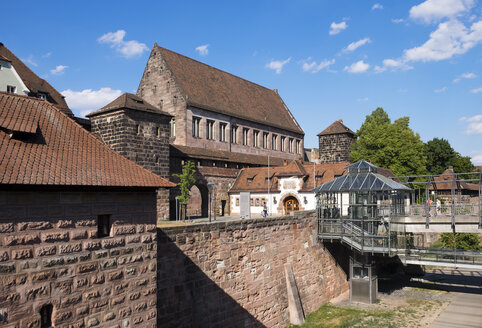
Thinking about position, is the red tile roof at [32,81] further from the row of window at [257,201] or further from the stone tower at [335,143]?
the stone tower at [335,143]

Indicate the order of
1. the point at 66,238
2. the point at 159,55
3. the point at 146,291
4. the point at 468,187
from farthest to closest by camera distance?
the point at 468,187
the point at 159,55
the point at 146,291
the point at 66,238

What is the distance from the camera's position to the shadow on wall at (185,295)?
11.7 m

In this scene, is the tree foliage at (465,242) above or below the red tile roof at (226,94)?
below

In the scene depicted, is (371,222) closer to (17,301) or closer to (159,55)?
(17,301)

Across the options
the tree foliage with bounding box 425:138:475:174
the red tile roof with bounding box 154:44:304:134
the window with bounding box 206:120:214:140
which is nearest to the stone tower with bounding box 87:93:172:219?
the red tile roof with bounding box 154:44:304:134

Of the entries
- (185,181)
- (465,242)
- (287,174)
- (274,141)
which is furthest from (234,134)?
(465,242)

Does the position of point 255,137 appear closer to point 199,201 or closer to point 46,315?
point 199,201

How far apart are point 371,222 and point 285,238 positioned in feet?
16.3

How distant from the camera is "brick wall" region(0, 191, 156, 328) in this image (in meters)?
7.16

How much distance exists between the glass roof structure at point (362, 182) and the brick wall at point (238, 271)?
226 cm

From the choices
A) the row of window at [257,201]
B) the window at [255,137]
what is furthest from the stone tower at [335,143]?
the row of window at [257,201]

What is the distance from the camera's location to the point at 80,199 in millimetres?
8211

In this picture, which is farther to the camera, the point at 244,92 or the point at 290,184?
the point at 244,92

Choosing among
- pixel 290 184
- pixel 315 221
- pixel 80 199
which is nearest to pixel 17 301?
pixel 80 199
